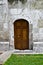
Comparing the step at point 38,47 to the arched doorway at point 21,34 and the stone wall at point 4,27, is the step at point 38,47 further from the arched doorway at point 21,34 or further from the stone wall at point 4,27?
the stone wall at point 4,27

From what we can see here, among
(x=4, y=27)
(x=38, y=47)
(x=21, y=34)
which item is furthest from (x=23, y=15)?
(x=38, y=47)

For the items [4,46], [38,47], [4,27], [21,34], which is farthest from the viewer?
[21,34]

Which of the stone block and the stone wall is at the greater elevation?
the stone wall


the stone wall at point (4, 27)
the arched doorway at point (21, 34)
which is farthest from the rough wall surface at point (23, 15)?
the arched doorway at point (21, 34)

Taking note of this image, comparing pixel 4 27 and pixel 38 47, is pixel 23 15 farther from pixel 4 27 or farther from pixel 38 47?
pixel 38 47

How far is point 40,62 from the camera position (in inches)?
380

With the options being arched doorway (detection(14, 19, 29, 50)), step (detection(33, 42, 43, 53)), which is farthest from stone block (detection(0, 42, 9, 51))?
step (detection(33, 42, 43, 53))

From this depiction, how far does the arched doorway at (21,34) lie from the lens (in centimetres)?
1352

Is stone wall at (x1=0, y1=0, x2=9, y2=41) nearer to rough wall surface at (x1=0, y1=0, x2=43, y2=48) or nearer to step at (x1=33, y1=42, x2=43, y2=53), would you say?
rough wall surface at (x1=0, y1=0, x2=43, y2=48)

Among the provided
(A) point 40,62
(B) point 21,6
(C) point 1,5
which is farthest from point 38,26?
(A) point 40,62

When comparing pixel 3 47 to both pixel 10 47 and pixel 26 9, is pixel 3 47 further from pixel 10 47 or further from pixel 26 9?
pixel 26 9

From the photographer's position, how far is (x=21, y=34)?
13531 millimetres

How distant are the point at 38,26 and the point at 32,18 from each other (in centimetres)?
55

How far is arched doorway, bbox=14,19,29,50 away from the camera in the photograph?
1352 centimetres
